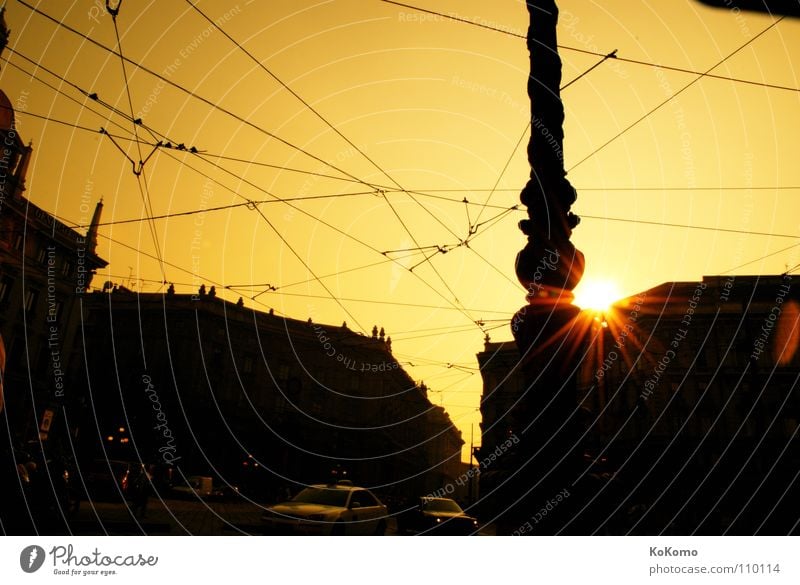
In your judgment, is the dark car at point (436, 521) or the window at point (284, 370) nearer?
the dark car at point (436, 521)

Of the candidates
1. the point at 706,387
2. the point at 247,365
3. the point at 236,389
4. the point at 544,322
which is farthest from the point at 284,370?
the point at 544,322

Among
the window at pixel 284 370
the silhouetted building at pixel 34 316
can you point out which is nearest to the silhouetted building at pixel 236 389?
the window at pixel 284 370

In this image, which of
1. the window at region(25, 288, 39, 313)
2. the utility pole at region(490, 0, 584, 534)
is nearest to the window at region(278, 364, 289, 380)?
the window at region(25, 288, 39, 313)

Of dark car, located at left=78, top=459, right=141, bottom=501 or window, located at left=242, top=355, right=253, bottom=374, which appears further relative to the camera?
window, located at left=242, top=355, right=253, bottom=374

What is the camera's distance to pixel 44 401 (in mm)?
30328

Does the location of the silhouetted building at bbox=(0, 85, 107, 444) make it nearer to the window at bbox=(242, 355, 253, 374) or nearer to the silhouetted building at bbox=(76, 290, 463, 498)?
the silhouetted building at bbox=(76, 290, 463, 498)

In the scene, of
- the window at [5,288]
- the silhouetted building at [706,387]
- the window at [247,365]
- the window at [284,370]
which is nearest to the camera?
the window at [5,288]

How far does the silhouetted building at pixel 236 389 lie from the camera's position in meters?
34.9
